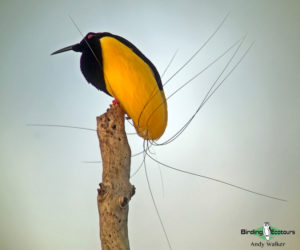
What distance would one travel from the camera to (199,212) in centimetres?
129

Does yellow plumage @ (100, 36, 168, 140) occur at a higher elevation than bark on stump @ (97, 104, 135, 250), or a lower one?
higher

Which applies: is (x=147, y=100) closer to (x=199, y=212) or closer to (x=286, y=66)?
(x=199, y=212)

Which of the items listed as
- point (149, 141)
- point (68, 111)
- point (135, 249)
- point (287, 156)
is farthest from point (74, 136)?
point (287, 156)

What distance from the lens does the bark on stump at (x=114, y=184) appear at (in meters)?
0.97

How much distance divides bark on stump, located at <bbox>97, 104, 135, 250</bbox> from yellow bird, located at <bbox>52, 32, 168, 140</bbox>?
0.22 ft

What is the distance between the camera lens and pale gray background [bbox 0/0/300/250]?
1260mm

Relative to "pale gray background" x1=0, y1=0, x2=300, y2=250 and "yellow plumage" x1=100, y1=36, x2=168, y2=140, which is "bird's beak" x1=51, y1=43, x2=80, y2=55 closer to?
"pale gray background" x1=0, y1=0, x2=300, y2=250

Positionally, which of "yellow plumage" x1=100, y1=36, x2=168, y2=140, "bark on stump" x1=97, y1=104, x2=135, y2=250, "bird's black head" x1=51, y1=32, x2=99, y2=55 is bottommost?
"bark on stump" x1=97, y1=104, x2=135, y2=250

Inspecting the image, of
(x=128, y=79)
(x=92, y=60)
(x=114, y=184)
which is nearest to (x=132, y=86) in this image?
(x=128, y=79)

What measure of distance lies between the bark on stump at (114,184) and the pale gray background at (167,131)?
0.70ft

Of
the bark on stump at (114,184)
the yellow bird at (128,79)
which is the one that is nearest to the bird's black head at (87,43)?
the yellow bird at (128,79)

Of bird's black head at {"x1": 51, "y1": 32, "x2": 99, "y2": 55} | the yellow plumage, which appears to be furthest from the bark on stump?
bird's black head at {"x1": 51, "y1": 32, "x2": 99, "y2": 55}

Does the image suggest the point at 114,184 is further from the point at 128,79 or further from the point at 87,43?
the point at 87,43

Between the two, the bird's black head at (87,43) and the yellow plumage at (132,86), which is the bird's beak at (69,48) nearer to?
the bird's black head at (87,43)
